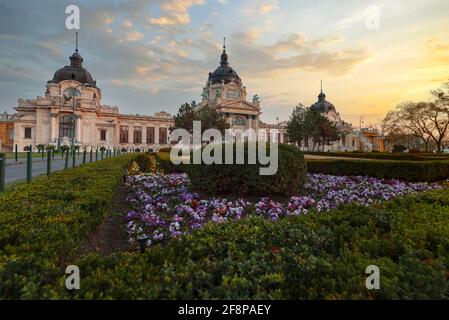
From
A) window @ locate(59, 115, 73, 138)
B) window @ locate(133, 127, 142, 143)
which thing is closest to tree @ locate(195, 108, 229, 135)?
window @ locate(59, 115, 73, 138)

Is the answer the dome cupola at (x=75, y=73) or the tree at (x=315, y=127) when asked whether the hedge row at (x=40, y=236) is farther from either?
the dome cupola at (x=75, y=73)

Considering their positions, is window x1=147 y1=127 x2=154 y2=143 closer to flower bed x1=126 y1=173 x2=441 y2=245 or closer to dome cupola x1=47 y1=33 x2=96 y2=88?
dome cupola x1=47 y1=33 x2=96 y2=88

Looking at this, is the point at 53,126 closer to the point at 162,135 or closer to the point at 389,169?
the point at 162,135

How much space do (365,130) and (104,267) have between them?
108 m

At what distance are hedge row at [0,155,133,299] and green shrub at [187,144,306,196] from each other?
3.00 m

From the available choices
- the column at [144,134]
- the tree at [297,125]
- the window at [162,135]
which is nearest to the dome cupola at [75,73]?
the column at [144,134]

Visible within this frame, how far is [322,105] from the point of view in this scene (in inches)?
3679

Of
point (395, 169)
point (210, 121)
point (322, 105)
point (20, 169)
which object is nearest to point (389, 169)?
point (395, 169)

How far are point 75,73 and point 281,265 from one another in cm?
7842

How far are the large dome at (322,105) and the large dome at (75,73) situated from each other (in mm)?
69611

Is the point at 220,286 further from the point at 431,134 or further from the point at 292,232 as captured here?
the point at 431,134

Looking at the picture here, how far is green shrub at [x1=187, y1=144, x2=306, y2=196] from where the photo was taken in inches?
279

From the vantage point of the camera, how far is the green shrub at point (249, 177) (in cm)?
708
